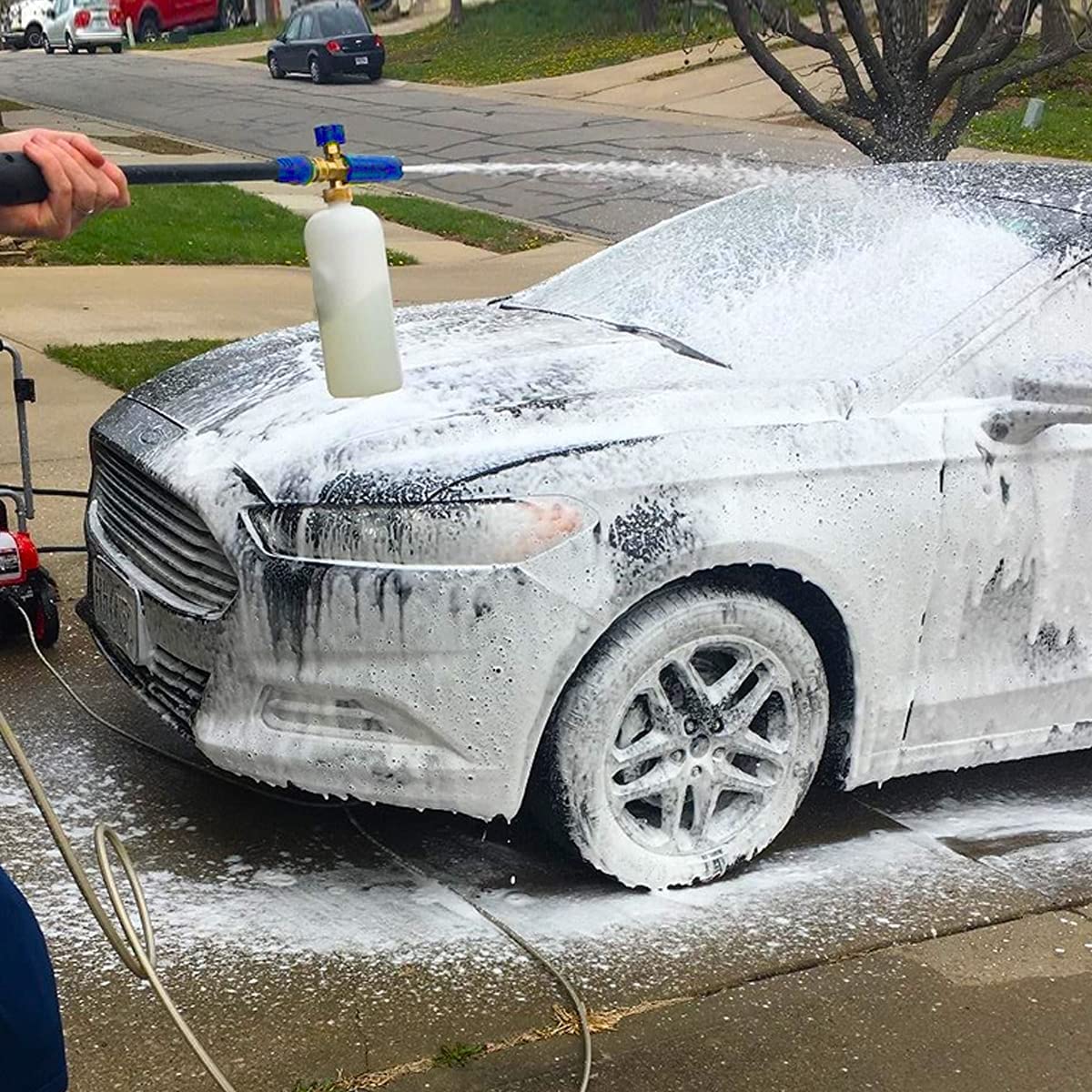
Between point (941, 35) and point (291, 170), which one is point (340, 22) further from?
point (291, 170)

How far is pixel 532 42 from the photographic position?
3319 cm

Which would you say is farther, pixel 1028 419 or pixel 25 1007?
pixel 1028 419

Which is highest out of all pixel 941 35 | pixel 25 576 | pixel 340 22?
pixel 340 22

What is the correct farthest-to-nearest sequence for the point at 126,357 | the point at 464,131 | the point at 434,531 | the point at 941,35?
the point at 464,131 → the point at 126,357 → the point at 941,35 → the point at 434,531

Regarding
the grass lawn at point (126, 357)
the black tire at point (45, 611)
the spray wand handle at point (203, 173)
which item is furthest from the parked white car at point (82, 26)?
the spray wand handle at point (203, 173)

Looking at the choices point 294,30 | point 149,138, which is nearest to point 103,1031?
point 149,138

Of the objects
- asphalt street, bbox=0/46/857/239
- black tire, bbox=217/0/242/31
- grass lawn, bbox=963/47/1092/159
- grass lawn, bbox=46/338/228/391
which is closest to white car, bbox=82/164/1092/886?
grass lawn, bbox=46/338/228/391

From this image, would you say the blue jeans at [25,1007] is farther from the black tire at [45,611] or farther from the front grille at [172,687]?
the black tire at [45,611]

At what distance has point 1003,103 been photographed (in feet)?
70.2

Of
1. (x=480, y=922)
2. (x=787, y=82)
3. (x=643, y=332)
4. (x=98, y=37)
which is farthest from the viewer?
(x=98, y=37)

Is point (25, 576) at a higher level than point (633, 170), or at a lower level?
lower

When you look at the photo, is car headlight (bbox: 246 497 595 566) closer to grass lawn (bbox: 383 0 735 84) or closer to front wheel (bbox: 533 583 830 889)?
front wheel (bbox: 533 583 830 889)

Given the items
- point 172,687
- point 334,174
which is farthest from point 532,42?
point 334,174

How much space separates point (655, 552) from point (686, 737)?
16.6 inches
